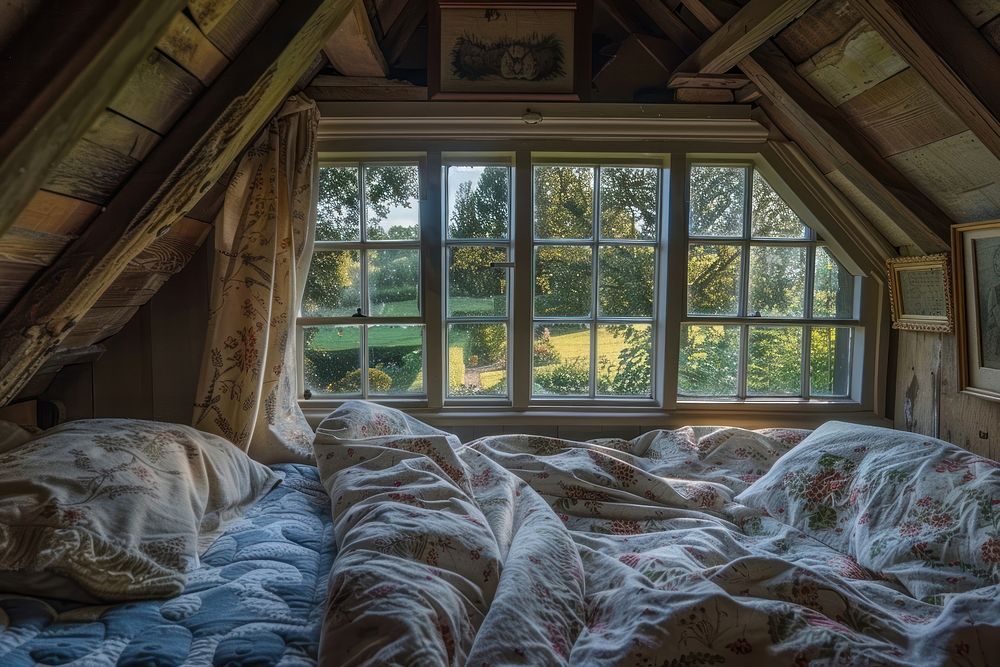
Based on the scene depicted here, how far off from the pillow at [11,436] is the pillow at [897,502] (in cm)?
199

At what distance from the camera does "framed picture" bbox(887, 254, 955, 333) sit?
75.8 inches

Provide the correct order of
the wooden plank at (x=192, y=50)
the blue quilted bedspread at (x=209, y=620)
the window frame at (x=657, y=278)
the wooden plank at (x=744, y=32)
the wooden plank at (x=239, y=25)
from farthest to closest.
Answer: the window frame at (x=657, y=278) < the wooden plank at (x=744, y=32) < the wooden plank at (x=239, y=25) < the wooden plank at (x=192, y=50) < the blue quilted bedspread at (x=209, y=620)

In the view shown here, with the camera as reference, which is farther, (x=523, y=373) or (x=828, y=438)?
(x=523, y=373)

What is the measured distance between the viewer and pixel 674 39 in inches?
84.0

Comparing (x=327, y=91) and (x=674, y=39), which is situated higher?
(x=674, y=39)

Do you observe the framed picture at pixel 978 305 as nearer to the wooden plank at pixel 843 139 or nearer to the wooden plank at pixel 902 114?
the wooden plank at pixel 843 139

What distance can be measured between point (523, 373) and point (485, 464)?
0.66 m

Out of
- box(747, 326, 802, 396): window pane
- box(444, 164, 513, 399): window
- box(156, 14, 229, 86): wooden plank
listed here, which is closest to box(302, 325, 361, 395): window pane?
box(444, 164, 513, 399): window

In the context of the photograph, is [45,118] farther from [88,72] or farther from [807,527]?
[807,527]

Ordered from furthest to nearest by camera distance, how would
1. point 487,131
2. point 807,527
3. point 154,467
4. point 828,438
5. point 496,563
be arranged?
point 487,131
point 828,438
point 807,527
point 154,467
point 496,563

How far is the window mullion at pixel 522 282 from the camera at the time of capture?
2.29m

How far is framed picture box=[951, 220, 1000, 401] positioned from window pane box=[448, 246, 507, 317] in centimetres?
150

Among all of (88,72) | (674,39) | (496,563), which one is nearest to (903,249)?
(674,39)

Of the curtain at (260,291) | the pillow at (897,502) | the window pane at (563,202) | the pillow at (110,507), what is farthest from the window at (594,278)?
the pillow at (110,507)
